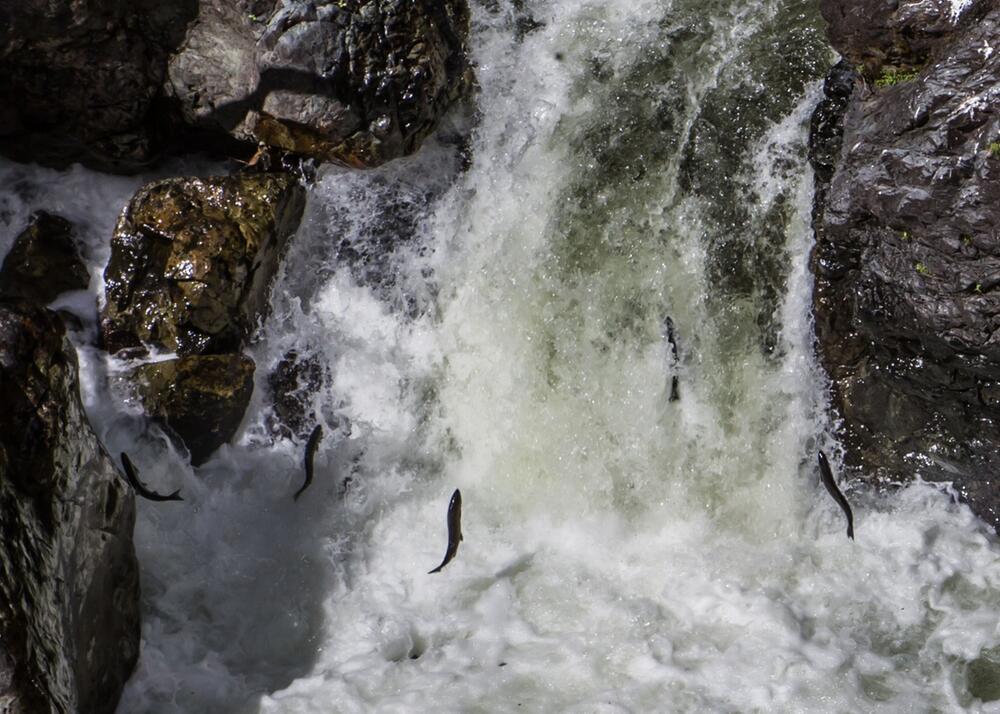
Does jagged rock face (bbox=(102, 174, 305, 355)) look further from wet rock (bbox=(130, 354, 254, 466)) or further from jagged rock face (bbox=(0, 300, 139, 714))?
jagged rock face (bbox=(0, 300, 139, 714))

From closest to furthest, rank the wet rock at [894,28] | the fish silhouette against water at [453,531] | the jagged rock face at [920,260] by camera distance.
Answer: the jagged rock face at [920,260]
the wet rock at [894,28]
the fish silhouette against water at [453,531]

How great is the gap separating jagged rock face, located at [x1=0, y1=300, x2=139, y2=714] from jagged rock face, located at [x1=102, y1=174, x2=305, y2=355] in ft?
3.25

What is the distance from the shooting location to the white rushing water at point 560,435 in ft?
13.4

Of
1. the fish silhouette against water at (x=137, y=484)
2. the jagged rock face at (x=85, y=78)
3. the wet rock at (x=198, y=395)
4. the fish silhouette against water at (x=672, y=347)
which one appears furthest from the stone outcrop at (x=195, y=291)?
the fish silhouette against water at (x=672, y=347)

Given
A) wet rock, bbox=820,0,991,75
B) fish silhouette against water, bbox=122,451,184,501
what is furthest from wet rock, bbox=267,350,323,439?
wet rock, bbox=820,0,991,75

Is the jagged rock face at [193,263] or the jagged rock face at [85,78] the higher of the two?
the jagged rock face at [85,78]

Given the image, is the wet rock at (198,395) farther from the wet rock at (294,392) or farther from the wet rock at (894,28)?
the wet rock at (894,28)

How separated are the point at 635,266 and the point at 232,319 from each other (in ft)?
6.14

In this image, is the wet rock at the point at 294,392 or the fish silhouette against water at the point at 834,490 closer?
the fish silhouette against water at the point at 834,490

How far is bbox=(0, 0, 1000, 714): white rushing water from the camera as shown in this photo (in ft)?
13.4

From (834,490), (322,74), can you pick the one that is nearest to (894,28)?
(834,490)

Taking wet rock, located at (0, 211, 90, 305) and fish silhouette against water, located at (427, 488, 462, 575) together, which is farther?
wet rock, located at (0, 211, 90, 305)

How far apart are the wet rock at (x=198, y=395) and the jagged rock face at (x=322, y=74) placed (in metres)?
1.14

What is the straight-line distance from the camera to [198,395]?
4.60 meters
